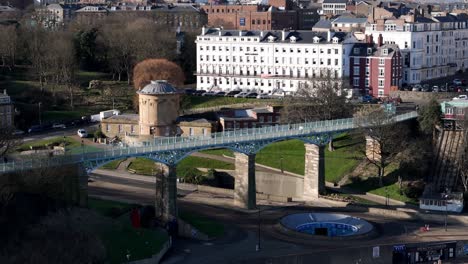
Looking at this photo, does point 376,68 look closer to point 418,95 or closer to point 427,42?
point 418,95

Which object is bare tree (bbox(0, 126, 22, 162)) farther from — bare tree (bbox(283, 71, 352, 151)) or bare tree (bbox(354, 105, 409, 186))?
bare tree (bbox(283, 71, 352, 151))

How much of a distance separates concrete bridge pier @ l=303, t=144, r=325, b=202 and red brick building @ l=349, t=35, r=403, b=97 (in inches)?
1237

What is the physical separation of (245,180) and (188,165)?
16.9 metres

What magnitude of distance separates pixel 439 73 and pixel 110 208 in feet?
214

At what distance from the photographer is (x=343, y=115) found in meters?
95.0

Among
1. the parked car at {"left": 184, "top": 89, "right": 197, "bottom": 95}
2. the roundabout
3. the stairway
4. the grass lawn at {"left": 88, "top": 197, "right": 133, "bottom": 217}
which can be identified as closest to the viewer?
the roundabout

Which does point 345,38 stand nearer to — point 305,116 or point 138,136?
point 305,116

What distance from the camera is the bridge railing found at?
64.2 m

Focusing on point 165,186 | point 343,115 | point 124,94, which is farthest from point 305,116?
point 124,94

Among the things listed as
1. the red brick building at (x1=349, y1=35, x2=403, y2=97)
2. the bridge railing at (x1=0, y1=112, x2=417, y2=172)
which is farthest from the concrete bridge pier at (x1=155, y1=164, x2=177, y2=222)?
the red brick building at (x1=349, y1=35, x2=403, y2=97)

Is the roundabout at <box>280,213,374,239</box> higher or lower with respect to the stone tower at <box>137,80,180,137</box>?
lower

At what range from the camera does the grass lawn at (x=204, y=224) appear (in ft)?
231

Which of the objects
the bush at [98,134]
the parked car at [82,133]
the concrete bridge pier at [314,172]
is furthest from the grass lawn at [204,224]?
the parked car at [82,133]

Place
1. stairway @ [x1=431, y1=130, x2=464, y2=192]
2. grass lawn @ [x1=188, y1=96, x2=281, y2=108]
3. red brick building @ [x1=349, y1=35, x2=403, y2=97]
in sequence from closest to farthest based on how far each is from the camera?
stairway @ [x1=431, y1=130, x2=464, y2=192]
red brick building @ [x1=349, y1=35, x2=403, y2=97]
grass lawn @ [x1=188, y1=96, x2=281, y2=108]
